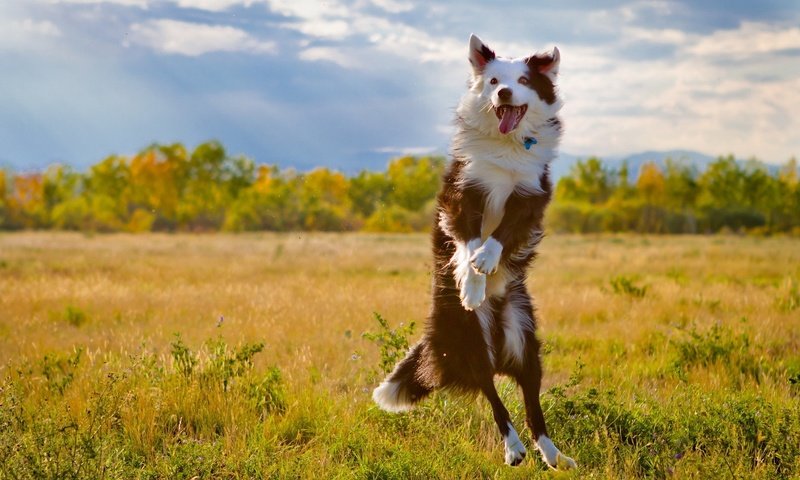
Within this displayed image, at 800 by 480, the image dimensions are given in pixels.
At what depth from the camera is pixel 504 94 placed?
4723 millimetres

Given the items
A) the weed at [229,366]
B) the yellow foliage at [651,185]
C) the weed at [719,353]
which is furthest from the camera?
the yellow foliage at [651,185]

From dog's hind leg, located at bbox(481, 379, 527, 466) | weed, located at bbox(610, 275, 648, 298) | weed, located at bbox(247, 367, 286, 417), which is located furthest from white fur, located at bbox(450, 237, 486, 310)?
weed, located at bbox(610, 275, 648, 298)

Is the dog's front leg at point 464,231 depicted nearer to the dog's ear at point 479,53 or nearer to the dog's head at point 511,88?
the dog's head at point 511,88

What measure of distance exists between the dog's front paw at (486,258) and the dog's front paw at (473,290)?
0.14m

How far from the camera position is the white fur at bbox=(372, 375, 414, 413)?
18.4ft

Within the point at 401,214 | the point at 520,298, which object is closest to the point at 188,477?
the point at 520,298

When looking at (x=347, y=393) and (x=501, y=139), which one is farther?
(x=347, y=393)

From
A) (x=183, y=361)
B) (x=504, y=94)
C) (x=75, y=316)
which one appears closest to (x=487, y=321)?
(x=504, y=94)

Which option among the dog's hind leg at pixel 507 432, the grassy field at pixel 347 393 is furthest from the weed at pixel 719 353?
the dog's hind leg at pixel 507 432

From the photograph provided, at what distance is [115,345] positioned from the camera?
9.77 meters

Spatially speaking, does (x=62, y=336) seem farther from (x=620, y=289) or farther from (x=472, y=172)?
(x=620, y=289)

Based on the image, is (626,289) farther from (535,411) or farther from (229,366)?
(535,411)

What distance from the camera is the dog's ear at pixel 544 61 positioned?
5004 mm

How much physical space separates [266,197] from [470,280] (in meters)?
66.1
